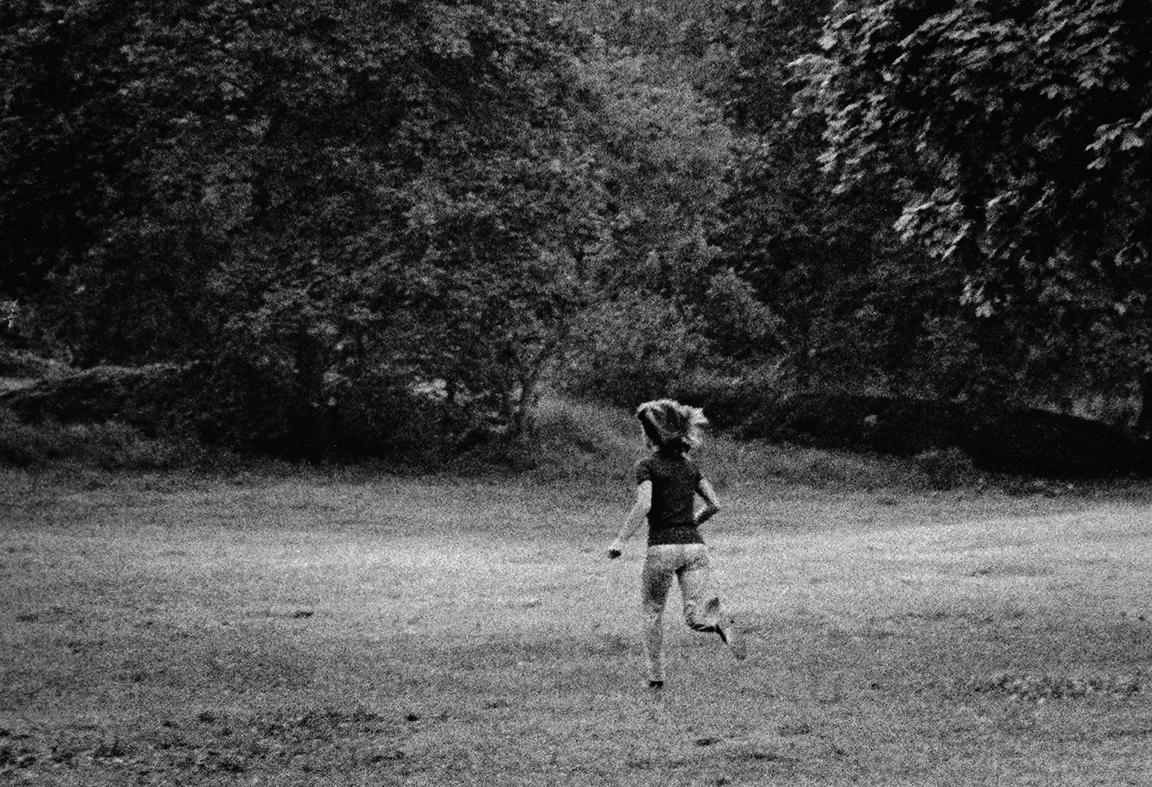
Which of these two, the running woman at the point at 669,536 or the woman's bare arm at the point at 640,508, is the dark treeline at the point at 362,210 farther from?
the woman's bare arm at the point at 640,508

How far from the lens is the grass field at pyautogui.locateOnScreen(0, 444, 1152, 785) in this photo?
27.7 feet

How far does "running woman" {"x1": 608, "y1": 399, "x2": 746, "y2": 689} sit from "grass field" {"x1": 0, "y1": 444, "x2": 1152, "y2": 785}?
58 cm

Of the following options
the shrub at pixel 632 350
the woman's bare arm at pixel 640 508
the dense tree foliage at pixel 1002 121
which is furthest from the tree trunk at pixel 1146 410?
the woman's bare arm at pixel 640 508

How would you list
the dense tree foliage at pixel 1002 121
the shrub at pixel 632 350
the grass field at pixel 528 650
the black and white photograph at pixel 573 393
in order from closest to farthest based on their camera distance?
the grass field at pixel 528 650, the black and white photograph at pixel 573 393, the dense tree foliage at pixel 1002 121, the shrub at pixel 632 350

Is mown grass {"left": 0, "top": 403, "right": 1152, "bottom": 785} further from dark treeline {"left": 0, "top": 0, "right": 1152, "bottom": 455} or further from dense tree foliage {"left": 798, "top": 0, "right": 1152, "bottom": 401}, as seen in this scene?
dark treeline {"left": 0, "top": 0, "right": 1152, "bottom": 455}

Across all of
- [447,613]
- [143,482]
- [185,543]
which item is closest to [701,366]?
[143,482]

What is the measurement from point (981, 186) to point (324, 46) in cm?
1731

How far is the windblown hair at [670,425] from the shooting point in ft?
34.6

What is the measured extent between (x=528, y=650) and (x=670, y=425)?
130 inches

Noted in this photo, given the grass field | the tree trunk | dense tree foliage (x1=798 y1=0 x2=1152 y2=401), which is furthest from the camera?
the tree trunk

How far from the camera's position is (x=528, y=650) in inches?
506

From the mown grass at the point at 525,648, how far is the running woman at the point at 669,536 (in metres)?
0.57

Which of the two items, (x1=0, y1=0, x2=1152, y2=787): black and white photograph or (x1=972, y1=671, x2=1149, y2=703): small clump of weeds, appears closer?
(x1=0, y1=0, x2=1152, y2=787): black and white photograph

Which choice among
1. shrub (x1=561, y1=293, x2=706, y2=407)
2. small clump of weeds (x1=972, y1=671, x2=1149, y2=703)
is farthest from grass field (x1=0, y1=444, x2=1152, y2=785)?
shrub (x1=561, y1=293, x2=706, y2=407)
